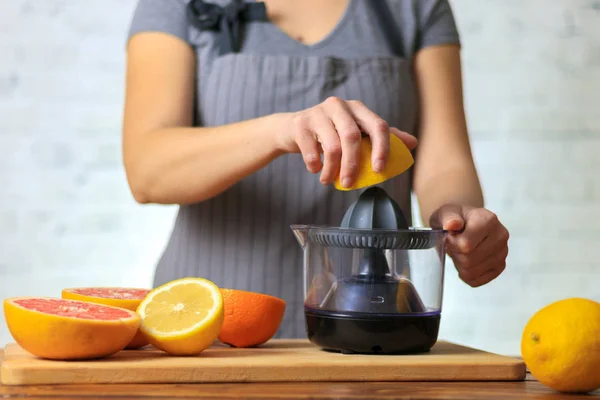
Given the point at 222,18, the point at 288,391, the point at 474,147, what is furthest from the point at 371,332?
the point at 474,147

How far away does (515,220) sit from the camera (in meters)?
2.17

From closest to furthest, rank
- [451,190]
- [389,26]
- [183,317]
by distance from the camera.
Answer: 1. [183,317]
2. [451,190]
3. [389,26]

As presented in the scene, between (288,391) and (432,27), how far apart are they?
31.5 inches

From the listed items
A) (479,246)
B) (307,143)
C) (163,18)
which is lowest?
(479,246)

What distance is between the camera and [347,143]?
81cm

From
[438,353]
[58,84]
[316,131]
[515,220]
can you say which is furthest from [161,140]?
[515,220]

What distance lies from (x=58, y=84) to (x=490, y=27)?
116 centimetres

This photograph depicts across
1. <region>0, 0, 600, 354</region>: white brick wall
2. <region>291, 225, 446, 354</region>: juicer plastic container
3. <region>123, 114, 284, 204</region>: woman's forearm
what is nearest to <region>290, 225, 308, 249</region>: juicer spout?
<region>291, 225, 446, 354</region>: juicer plastic container

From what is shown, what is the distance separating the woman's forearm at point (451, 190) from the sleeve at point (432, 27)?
9.1 inches

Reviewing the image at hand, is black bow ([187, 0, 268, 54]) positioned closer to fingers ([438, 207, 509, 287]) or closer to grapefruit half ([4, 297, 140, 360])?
fingers ([438, 207, 509, 287])

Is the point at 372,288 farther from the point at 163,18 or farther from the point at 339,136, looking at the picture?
the point at 163,18

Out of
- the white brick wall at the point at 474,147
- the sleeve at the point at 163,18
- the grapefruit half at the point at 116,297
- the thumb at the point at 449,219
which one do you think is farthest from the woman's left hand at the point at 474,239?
the white brick wall at the point at 474,147

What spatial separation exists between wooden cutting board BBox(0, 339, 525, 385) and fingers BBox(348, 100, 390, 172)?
195mm

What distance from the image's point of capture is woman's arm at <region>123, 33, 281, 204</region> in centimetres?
102
